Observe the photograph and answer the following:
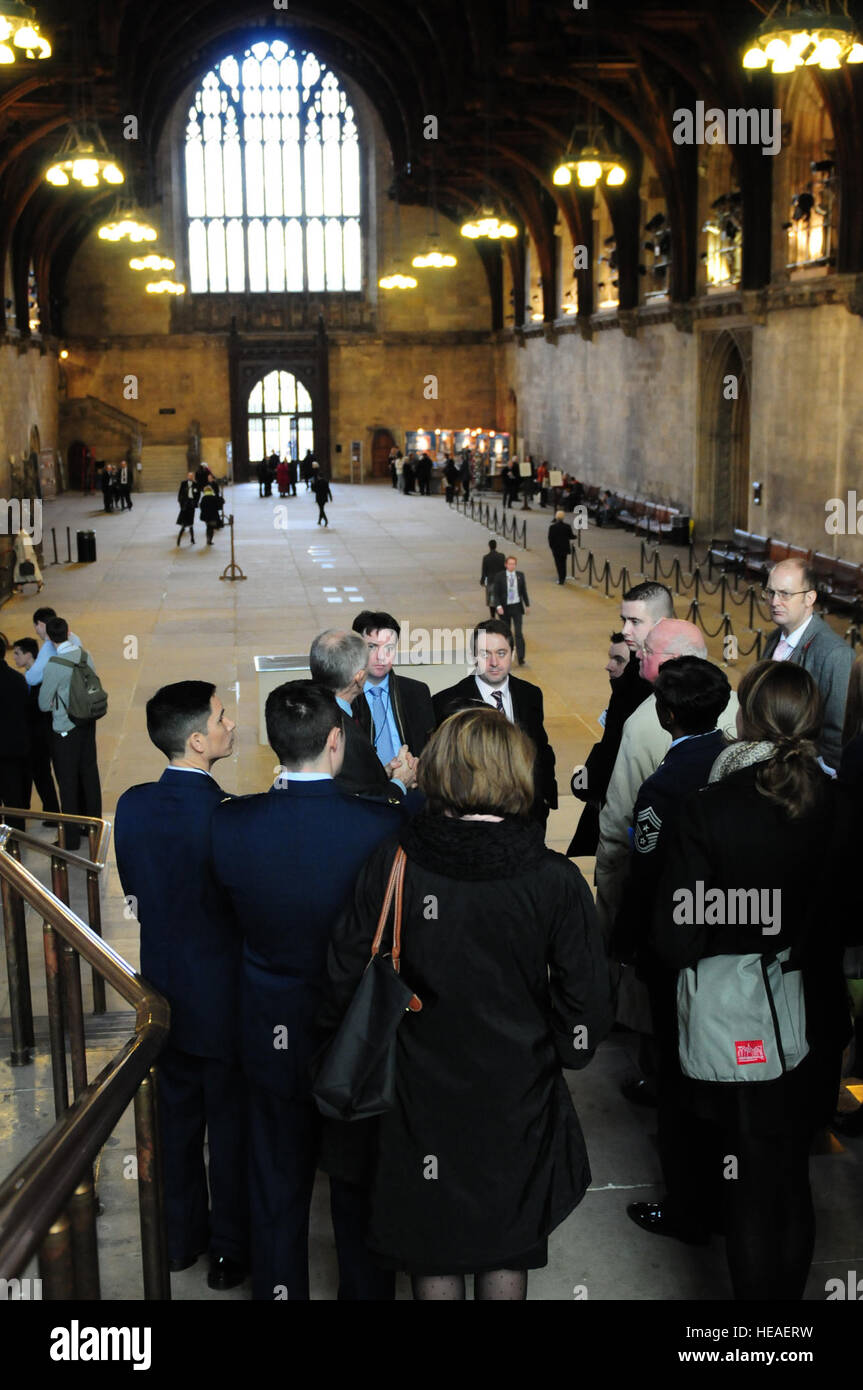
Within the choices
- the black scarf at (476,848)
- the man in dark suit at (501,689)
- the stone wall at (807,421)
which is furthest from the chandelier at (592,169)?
the black scarf at (476,848)

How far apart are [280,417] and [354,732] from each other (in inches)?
1699

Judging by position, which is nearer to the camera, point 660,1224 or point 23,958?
point 660,1224

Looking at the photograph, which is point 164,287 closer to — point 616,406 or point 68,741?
point 616,406

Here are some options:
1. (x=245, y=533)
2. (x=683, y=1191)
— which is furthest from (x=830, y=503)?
(x=683, y=1191)

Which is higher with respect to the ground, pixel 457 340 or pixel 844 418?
pixel 457 340

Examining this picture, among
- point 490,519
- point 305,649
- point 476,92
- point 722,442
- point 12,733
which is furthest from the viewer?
point 490,519

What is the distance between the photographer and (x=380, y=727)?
5949 mm

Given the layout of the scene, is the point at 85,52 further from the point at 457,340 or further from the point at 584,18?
the point at 457,340

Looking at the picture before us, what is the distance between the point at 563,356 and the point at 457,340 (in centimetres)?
1018

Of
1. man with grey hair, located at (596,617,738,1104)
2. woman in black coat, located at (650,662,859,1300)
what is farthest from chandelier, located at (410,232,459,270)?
woman in black coat, located at (650,662,859,1300)

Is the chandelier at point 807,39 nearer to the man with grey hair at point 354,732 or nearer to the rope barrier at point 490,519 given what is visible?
the man with grey hair at point 354,732

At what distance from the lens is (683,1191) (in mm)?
3775

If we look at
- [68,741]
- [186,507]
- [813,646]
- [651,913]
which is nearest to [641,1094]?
[651,913]

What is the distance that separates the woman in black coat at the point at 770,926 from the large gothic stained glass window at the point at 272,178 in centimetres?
4472
